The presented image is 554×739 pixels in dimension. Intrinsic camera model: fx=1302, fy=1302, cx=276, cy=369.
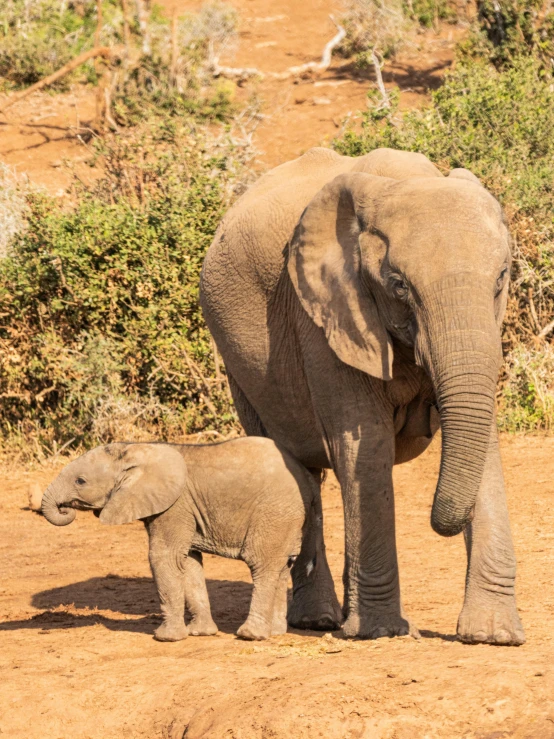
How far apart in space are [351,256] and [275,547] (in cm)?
160

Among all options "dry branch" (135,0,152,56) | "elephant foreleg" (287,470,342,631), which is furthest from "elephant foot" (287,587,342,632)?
"dry branch" (135,0,152,56)

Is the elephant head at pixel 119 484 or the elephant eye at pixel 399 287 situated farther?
the elephant head at pixel 119 484

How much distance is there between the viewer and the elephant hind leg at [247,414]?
793cm

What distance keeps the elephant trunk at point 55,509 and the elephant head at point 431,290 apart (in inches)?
67.3

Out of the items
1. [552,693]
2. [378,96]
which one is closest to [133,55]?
[378,96]

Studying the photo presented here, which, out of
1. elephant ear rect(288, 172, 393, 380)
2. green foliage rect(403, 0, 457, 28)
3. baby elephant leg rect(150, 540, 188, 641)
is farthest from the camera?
green foliage rect(403, 0, 457, 28)

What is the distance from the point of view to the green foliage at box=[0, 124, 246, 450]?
12555mm

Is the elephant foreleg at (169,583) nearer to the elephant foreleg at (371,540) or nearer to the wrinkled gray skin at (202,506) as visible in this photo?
the wrinkled gray skin at (202,506)

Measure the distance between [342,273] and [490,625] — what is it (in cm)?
177

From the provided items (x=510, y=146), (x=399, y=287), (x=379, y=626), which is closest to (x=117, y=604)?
(x=379, y=626)

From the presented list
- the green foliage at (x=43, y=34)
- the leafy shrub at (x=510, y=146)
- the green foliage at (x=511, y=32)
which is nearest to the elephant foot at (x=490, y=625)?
the leafy shrub at (x=510, y=146)

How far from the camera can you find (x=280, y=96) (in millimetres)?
24203

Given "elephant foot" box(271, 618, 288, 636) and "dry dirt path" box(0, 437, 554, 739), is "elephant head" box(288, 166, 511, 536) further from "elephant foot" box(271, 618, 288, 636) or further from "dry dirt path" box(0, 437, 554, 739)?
"elephant foot" box(271, 618, 288, 636)

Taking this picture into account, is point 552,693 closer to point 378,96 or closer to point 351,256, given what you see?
point 351,256
